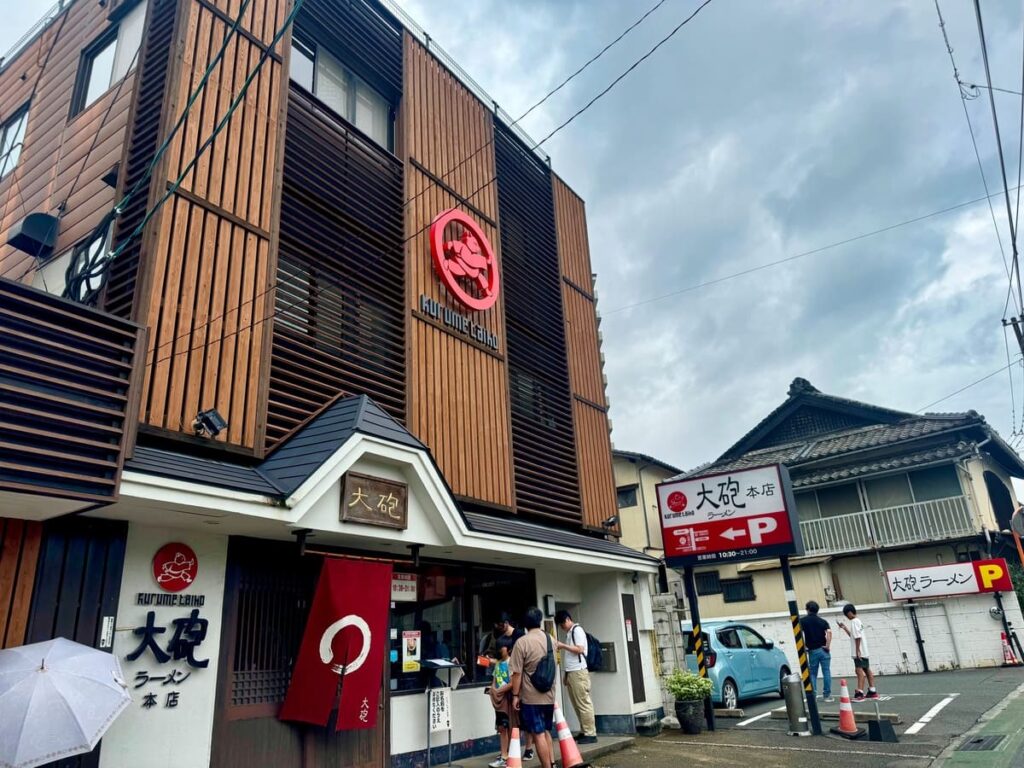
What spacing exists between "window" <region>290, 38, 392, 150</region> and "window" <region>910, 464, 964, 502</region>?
19446 millimetres

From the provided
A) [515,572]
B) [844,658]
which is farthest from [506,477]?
[844,658]

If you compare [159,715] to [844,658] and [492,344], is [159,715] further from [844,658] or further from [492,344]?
[844,658]

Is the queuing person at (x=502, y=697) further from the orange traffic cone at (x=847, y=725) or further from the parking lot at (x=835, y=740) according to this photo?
the orange traffic cone at (x=847, y=725)

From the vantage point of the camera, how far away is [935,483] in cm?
2147

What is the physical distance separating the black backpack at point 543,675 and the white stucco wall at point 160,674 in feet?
10.4

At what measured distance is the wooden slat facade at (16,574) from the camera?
5.38 m

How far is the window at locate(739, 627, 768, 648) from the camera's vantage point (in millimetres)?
14084

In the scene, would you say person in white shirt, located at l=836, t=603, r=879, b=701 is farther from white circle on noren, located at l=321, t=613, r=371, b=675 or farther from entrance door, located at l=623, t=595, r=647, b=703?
white circle on noren, located at l=321, t=613, r=371, b=675

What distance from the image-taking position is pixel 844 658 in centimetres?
1975

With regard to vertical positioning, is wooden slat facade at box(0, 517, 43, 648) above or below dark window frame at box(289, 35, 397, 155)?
below

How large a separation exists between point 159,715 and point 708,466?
2668cm

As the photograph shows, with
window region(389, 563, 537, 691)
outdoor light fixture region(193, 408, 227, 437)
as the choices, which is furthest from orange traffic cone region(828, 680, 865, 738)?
outdoor light fixture region(193, 408, 227, 437)

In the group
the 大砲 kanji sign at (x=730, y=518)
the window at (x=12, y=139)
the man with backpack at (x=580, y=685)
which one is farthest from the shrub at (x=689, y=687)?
the window at (x=12, y=139)

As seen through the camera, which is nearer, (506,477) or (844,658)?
(506,477)
